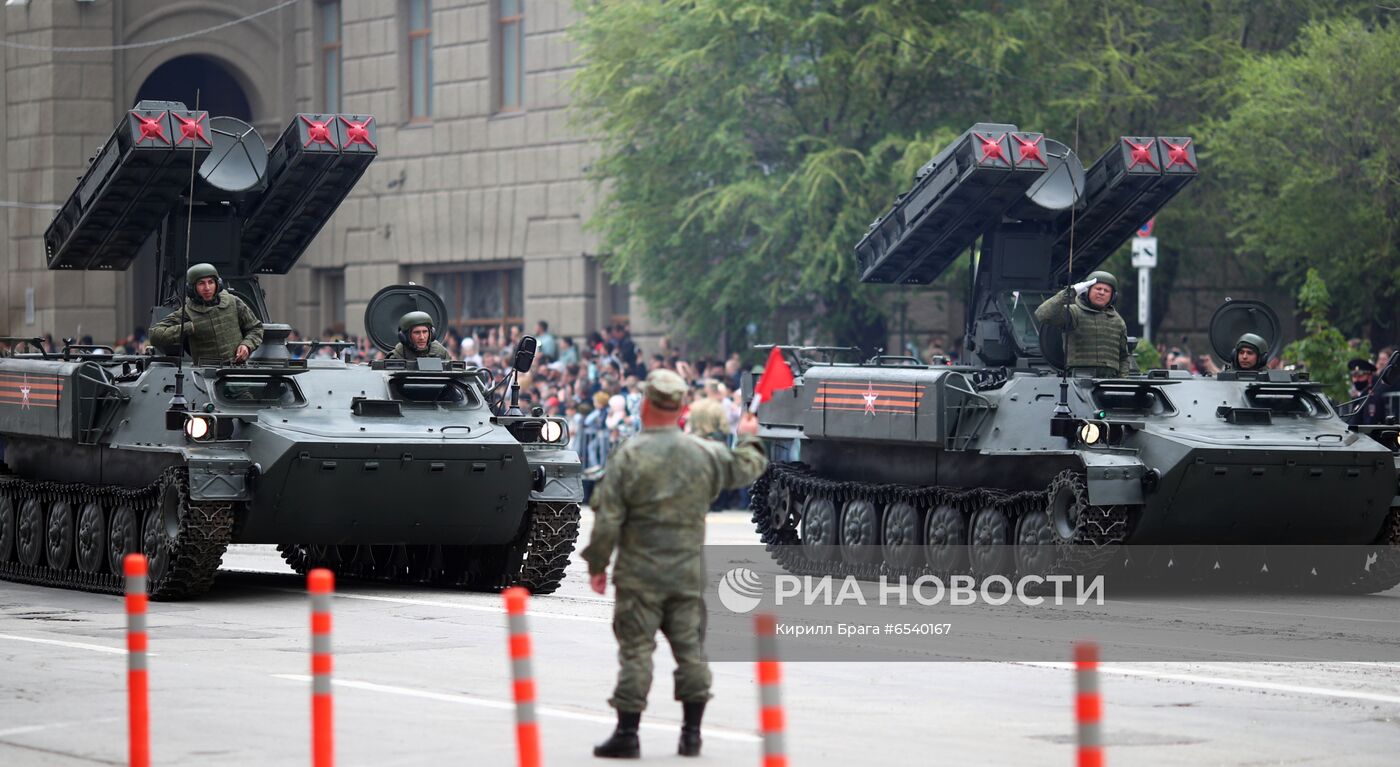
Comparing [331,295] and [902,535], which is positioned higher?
[331,295]

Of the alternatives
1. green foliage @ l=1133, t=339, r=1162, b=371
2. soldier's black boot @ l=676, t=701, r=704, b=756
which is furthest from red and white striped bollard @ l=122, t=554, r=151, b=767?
green foliage @ l=1133, t=339, r=1162, b=371

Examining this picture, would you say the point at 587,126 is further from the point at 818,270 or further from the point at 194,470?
the point at 194,470

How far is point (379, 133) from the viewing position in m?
44.0

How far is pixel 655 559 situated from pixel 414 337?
9.34 meters

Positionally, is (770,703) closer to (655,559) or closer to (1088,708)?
(1088,708)

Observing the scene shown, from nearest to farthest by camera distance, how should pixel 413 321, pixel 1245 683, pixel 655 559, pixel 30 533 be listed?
1. pixel 655 559
2. pixel 1245 683
3. pixel 413 321
4. pixel 30 533

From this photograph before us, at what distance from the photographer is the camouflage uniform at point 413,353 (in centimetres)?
1916

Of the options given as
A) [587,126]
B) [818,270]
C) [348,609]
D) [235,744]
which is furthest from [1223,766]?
[587,126]

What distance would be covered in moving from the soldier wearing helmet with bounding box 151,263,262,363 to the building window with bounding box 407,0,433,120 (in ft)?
81.6

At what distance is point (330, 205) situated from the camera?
21297mm

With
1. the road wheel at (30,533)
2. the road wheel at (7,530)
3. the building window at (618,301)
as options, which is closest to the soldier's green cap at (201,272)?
the road wheel at (30,533)

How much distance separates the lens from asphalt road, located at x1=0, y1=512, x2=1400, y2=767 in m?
10.5

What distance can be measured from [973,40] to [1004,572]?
13811 mm

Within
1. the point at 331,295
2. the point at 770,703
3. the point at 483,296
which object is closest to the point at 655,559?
the point at 770,703
